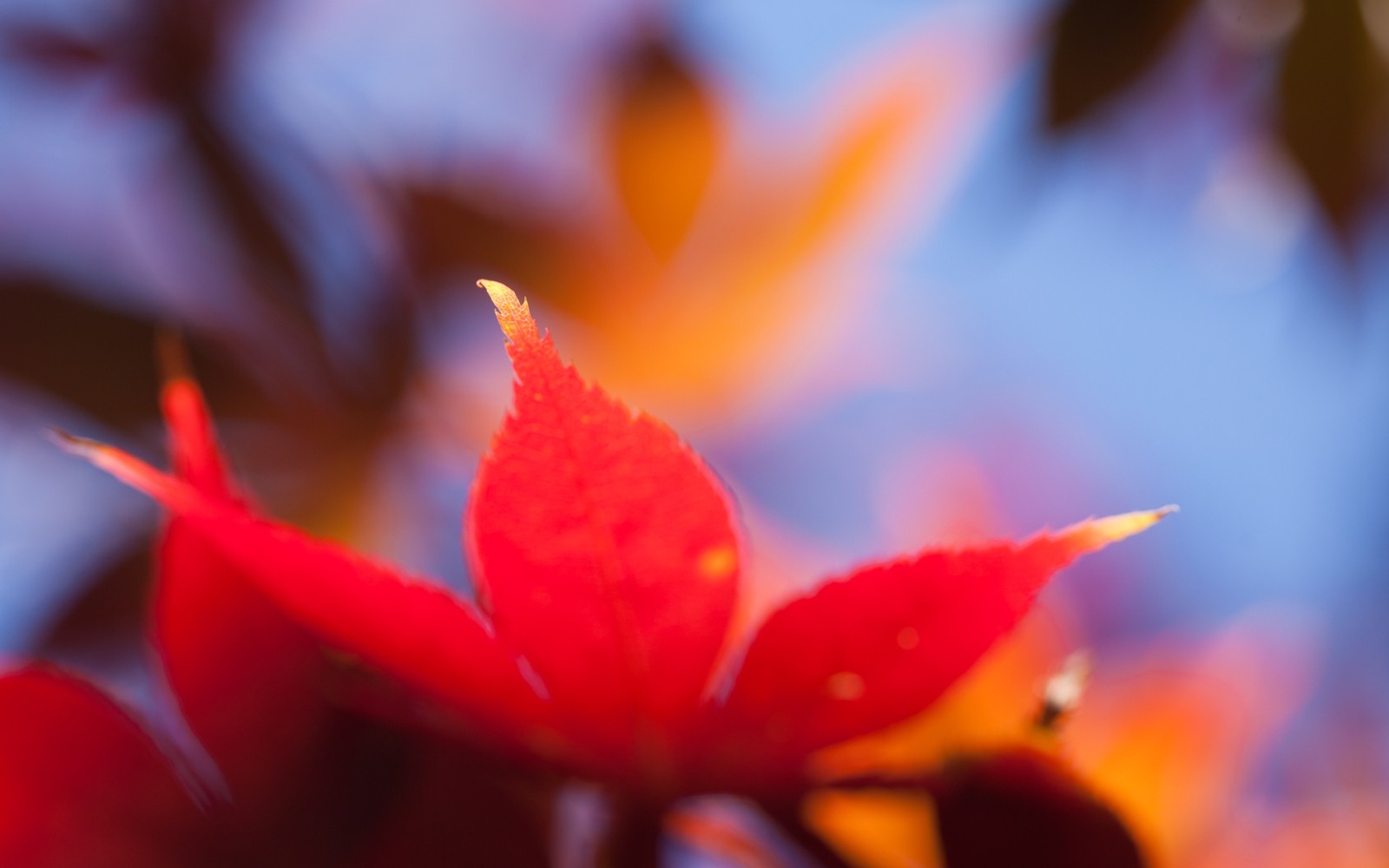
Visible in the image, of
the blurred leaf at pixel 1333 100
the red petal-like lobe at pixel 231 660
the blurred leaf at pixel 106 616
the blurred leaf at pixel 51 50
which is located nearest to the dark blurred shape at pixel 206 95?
the blurred leaf at pixel 51 50

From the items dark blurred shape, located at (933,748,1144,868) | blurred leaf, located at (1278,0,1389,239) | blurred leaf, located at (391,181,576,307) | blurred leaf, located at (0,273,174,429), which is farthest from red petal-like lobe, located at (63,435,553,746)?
blurred leaf, located at (1278,0,1389,239)

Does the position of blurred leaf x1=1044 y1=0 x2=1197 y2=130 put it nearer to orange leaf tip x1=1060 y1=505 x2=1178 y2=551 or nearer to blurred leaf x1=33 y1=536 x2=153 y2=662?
orange leaf tip x1=1060 y1=505 x2=1178 y2=551

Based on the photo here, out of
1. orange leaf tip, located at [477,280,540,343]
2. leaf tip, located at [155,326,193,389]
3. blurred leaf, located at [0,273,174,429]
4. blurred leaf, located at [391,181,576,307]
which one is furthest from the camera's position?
blurred leaf, located at [391,181,576,307]

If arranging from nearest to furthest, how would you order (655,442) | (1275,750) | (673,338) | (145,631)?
(655,442), (145,631), (1275,750), (673,338)

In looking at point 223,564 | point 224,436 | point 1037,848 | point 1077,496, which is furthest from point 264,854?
point 1077,496

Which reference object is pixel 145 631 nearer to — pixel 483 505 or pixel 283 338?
pixel 283 338

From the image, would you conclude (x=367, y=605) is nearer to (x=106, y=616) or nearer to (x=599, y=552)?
(x=599, y=552)
